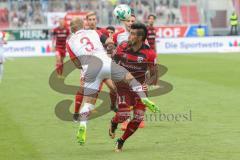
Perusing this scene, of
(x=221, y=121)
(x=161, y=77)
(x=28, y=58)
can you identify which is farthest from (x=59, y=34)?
(x=221, y=121)

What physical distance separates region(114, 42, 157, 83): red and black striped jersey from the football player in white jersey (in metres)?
0.13

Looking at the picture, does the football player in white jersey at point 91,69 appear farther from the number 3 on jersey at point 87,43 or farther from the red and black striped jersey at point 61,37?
the red and black striped jersey at point 61,37

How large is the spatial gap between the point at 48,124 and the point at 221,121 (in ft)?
12.3

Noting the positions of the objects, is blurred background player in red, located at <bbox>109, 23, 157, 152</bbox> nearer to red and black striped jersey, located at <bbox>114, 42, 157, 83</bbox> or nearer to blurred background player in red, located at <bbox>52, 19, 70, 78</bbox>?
red and black striped jersey, located at <bbox>114, 42, 157, 83</bbox>

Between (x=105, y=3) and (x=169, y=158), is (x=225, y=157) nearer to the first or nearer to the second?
(x=169, y=158)

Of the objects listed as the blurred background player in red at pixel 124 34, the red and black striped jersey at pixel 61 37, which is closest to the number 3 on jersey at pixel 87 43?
the blurred background player in red at pixel 124 34

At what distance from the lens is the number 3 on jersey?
12.7 meters

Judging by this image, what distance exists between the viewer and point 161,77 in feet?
87.0

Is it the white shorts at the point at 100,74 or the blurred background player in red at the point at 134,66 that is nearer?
the blurred background player in red at the point at 134,66

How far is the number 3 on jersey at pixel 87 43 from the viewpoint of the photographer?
1271 centimetres

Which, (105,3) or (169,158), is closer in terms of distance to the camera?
(169,158)

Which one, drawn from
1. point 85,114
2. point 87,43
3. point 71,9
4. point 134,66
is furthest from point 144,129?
point 71,9

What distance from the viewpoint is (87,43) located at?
12836 mm

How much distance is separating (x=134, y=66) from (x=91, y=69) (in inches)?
38.3
